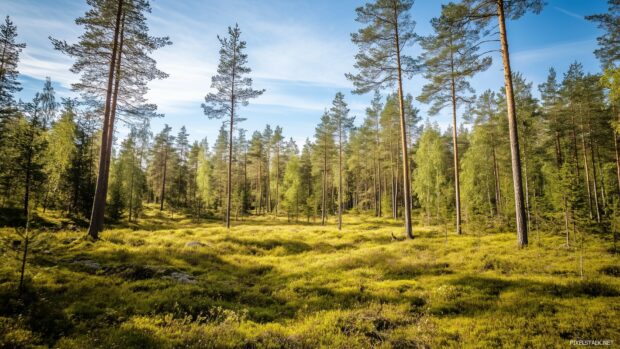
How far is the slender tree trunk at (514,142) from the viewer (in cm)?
1302

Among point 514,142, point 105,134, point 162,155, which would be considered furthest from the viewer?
point 162,155

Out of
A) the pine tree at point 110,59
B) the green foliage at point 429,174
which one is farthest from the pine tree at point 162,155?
the green foliage at point 429,174

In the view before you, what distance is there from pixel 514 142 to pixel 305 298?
1278cm

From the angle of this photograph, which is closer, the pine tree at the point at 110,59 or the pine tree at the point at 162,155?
the pine tree at the point at 110,59

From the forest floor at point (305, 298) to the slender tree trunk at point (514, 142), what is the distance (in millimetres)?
1266

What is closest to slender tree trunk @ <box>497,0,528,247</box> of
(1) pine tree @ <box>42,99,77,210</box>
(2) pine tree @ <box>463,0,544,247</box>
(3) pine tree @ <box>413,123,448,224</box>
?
(2) pine tree @ <box>463,0,544,247</box>

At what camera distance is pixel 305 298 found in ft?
30.2

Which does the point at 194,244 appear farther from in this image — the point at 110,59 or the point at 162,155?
the point at 162,155

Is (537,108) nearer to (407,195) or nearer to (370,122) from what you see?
(370,122)

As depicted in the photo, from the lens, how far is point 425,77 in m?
21.4

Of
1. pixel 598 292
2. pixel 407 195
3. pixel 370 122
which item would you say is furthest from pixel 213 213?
pixel 598 292

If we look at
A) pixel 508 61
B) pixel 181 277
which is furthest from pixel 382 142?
pixel 181 277

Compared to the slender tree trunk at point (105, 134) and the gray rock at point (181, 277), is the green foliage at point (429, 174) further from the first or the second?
the slender tree trunk at point (105, 134)

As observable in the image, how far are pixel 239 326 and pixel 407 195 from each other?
14.4 meters
